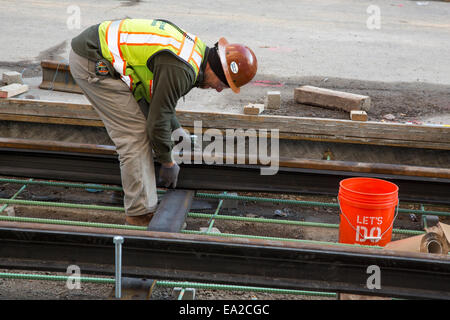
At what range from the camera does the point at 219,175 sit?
5148 millimetres

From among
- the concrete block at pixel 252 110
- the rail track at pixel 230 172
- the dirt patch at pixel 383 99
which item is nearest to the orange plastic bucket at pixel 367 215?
the rail track at pixel 230 172

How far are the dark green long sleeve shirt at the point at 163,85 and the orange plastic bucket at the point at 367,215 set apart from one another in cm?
140

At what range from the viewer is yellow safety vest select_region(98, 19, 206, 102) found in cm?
394

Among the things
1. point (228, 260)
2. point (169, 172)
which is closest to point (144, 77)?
point (169, 172)

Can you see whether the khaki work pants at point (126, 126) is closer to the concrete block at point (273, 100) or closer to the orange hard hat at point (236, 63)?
the orange hard hat at point (236, 63)

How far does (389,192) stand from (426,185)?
2.35 feet

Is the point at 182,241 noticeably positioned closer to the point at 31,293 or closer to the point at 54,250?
the point at 54,250

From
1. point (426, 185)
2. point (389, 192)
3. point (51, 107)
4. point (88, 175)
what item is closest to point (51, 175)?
point (88, 175)

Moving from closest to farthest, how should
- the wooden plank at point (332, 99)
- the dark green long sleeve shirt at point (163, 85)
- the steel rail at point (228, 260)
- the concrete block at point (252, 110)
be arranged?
1. the steel rail at point (228, 260)
2. the dark green long sleeve shirt at point (163, 85)
3. the concrete block at point (252, 110)
4. the wooden plank at point (332, 99)

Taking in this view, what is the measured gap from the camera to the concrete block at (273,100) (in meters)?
7.16

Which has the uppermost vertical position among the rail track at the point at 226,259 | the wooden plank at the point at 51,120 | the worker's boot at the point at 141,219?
the wooden plank at the point at 51,120

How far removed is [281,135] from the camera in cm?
618

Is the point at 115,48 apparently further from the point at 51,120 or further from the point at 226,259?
the point at 51,120

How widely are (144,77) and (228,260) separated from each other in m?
1.45
